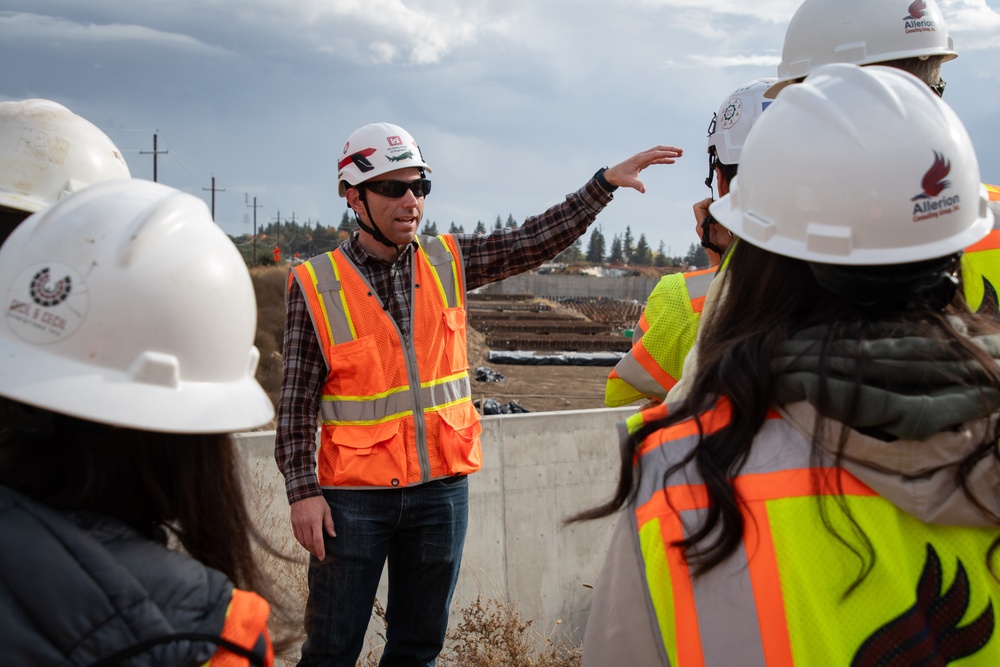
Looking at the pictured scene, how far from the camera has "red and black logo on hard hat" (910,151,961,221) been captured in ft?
4.12

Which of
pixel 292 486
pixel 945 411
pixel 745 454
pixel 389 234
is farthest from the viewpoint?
pixel 389 234

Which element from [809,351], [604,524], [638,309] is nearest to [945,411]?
[809,351]

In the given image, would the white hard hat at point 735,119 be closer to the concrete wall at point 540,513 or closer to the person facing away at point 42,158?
the person facing away at point 42,158

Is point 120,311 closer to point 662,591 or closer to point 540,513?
point 662,591

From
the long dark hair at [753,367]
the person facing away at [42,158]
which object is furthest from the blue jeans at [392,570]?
the long dark hair at [753,367]

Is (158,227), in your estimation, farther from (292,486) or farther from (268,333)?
(268,333)

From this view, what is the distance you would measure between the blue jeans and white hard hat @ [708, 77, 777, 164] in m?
1.58

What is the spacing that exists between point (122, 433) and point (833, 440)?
113 centimetres

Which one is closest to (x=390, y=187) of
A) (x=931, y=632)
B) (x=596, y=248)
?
(x=931, y=632)

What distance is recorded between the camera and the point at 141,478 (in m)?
1.33

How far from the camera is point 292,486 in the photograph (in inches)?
118

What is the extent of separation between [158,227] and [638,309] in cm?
5082

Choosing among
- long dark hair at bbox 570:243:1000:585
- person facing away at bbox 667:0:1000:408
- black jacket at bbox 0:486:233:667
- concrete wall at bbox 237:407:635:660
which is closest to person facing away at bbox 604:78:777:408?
person facing away at bbox 667:0:1000:408

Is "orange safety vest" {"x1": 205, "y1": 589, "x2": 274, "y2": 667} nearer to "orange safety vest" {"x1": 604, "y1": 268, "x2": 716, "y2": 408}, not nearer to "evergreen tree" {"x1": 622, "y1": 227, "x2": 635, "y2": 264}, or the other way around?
"orange safety vest" {"x1": 604, "y1": 268, "x2": 716, "y2": 408}
